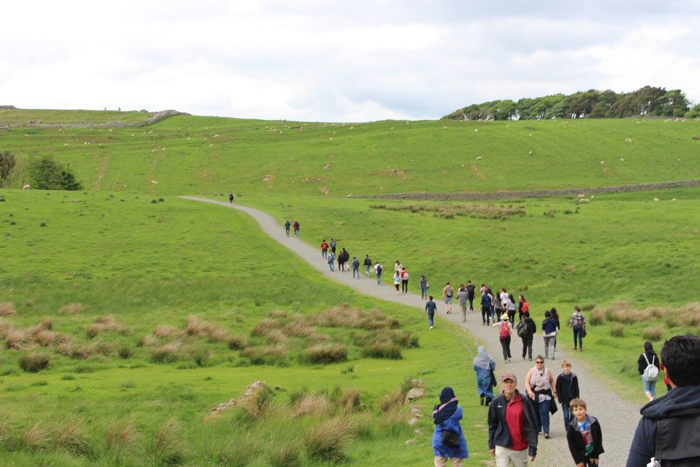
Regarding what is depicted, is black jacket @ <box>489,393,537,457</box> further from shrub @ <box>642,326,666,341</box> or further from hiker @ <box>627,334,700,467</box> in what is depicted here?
shrub @ <box>642,326,666,341</box>

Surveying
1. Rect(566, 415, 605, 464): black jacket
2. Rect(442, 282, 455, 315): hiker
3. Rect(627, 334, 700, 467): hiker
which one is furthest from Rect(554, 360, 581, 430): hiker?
Rect(442, 282, 455, 315): hiker

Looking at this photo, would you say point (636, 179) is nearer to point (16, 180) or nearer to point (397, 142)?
point (397, 142)

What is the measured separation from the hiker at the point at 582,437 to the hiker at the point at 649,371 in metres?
6.83

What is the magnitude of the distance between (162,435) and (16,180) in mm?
101152

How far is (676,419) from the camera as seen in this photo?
4.89 metres

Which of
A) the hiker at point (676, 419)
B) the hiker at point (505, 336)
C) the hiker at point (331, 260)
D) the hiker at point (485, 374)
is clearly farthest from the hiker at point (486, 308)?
the hiker at point (676, 419)

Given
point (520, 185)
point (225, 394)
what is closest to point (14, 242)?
point (225, 394)

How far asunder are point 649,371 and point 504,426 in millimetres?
7787

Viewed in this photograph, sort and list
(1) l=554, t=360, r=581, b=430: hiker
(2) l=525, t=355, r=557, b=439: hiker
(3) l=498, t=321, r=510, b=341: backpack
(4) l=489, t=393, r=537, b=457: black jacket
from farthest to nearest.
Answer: (3) l=498, t=321, r=510, b=341: backpack < (1) l=554, t=360, r=581, b=430: hiker < (2) l=525, t=355, r=557, b=439: hiker < (4) l=489, t=393, r=537, b=457: black jacket

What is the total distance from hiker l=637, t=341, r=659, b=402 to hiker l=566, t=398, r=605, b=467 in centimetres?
683

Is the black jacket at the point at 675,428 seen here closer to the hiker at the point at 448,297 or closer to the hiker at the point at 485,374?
the hiker at the point at 485,374

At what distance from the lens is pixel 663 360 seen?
5258 millimetres

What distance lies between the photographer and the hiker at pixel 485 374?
17.7 m

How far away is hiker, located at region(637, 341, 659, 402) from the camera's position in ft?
55.0
